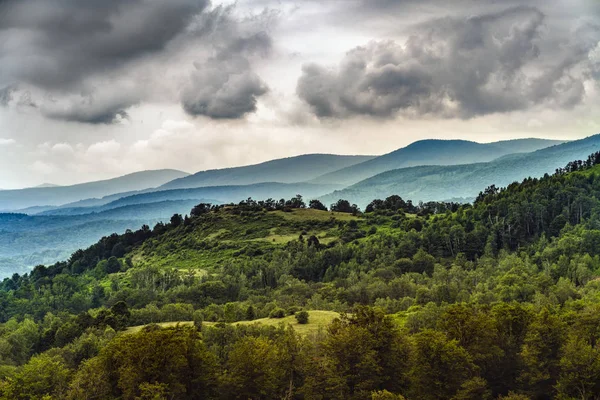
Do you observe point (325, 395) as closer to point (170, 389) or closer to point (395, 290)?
point (170, 389)

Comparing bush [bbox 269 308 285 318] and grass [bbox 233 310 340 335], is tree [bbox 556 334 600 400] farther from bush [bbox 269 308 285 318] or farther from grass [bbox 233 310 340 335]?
bush [bbox 269 308 285 318]

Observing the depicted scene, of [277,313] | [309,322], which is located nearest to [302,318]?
[309,322]

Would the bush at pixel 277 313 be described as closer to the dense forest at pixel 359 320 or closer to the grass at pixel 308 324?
the dense forest at pixel 359 320

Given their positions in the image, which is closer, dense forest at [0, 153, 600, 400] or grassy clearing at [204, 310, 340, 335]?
dense forest at [0, 153, 600, 400]

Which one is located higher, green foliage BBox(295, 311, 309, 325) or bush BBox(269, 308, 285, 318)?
green foliage BBox(295, 311, 309, 325)

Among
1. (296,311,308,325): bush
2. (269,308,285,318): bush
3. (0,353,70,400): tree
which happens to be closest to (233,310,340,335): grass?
(296,311,308,325): bush

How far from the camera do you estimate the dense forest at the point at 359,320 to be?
51.8 metres

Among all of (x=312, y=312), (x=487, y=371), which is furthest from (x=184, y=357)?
(x=312, y=312)

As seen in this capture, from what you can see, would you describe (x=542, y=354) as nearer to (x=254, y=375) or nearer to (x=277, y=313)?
(x=254, y=375)

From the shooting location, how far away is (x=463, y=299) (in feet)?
320

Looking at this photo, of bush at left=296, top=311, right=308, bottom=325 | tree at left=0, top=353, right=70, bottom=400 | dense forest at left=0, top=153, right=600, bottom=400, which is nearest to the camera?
tree at left=0, top=353, right=70, bottom=400

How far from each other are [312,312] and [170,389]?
4878cm

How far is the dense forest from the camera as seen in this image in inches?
2041

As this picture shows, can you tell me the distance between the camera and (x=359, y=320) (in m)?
58.2
